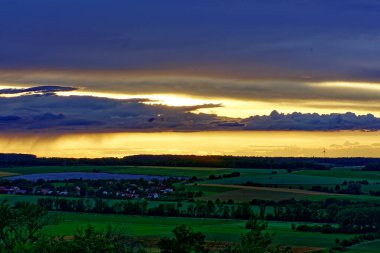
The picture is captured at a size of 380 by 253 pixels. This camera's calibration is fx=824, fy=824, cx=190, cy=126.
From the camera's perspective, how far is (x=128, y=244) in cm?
7600

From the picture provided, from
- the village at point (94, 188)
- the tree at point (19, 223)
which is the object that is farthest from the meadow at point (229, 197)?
the tree at point (19, 223)

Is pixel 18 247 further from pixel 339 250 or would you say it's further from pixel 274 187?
pixel 274 187

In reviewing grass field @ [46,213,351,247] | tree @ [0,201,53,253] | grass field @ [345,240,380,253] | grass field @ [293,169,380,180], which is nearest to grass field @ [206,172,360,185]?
grass field @ [293,169,380,180]

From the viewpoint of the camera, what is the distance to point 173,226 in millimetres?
109312

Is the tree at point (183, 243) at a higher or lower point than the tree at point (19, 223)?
lower

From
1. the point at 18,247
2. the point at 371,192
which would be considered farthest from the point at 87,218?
the point at 18,247

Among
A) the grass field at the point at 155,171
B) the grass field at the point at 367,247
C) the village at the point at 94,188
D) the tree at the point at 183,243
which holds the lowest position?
the grass field at the point at 367,247

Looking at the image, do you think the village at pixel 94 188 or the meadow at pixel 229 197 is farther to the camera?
the village at pixel 94 188

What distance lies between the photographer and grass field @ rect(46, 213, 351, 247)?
314ft

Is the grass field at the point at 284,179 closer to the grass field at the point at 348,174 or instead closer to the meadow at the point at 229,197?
the meadow at the point at 229,197

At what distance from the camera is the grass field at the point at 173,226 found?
314 feet

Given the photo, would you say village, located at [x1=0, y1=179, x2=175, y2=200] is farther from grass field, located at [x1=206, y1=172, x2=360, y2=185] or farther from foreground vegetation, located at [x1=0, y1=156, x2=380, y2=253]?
grass field, located at [x1=206, y1=172, x2=360, y2=185]

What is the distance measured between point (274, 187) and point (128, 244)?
7855cm

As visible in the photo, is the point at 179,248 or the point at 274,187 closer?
the point at 179,248
